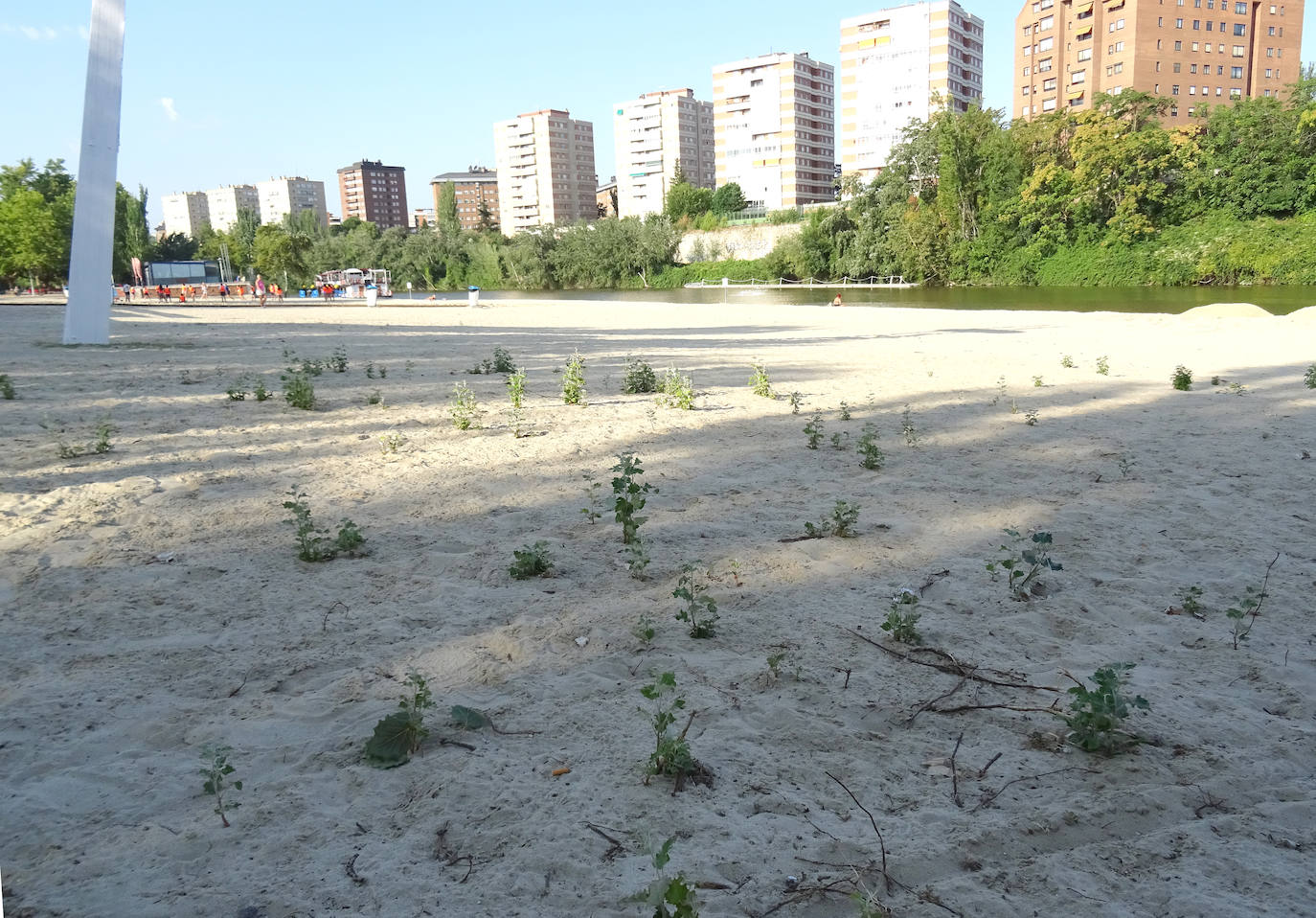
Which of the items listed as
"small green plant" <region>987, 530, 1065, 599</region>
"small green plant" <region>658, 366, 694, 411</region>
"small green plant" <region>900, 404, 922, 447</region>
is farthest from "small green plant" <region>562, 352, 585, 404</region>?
"small green plant" <region>987, 530, 1065, 599</region>

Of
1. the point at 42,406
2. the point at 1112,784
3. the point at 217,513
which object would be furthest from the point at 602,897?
the point at 42,406

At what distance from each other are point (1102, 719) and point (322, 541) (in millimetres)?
3953

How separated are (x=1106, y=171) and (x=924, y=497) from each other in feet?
187

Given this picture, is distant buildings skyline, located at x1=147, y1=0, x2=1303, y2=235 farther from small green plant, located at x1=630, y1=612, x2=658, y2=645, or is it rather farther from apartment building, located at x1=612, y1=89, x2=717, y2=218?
small green plant, located at x1=630, y1=612, x2=658, y2=645

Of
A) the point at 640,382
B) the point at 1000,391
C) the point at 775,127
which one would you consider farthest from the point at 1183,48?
the point at 640,382

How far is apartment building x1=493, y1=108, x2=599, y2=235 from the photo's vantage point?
507 feet

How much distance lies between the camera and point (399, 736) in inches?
111

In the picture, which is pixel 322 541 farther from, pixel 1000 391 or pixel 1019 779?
pixel 1000 391

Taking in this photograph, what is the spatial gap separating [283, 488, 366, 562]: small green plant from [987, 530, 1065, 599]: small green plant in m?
3.39

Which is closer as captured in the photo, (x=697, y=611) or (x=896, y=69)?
(x=697, y=611)

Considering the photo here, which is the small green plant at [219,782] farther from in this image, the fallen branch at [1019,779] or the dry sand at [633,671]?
the fallen branch at [1019,779]

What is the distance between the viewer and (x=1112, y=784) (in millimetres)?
2621

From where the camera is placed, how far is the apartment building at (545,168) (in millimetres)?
154625

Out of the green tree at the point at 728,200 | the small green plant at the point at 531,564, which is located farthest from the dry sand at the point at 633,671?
the green tree at the point at 728,200
